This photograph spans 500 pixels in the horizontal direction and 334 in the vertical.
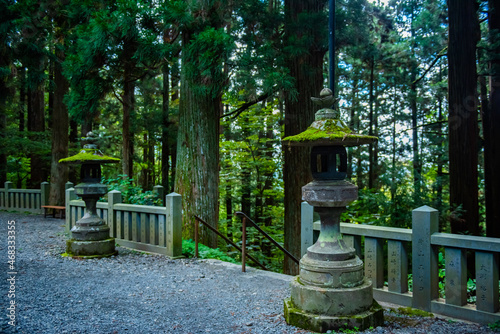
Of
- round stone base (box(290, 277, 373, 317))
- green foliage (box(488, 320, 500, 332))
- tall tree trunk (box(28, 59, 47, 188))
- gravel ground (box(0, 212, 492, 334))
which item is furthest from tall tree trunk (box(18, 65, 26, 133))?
green foliage (box(488, 320, 500, 332))

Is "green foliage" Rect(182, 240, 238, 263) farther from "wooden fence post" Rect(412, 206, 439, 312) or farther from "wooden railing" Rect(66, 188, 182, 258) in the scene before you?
"wooden fence post" Rect(412, 206, 439, 312)

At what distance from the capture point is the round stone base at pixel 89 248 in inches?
278

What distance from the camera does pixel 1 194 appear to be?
15.0m

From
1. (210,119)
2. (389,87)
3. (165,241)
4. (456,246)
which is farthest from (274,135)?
(456,246)

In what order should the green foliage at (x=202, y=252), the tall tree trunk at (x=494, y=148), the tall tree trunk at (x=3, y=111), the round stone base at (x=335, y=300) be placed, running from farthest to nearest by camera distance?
1. the tall tree trunk at (x=3, y=111)
2. the tall tree trunk at (x=494, y=148)
3. the green foliage at (x=202, y=252)
4. the round stone base at (x=335, y=300)

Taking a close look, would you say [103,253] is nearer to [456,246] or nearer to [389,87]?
[456,246]

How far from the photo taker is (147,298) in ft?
15.8

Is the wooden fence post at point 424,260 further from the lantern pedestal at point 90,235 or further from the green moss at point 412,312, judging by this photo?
the lantern pedestal at point 90,235

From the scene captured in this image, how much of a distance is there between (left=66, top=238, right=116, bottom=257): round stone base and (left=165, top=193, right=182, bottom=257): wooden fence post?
123 cm

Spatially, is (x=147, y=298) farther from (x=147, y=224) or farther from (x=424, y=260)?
(x=424, y=260)

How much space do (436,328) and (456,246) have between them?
0.87m

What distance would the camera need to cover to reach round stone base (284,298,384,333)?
143 inches

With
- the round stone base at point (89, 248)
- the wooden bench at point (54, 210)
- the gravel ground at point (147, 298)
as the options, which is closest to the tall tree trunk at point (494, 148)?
the gravel ground at point (147, 298)

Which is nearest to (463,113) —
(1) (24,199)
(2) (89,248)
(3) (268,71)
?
(3) (268,71)
